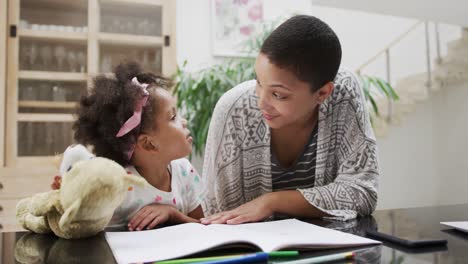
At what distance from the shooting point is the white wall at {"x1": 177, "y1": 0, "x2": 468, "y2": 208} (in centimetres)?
439

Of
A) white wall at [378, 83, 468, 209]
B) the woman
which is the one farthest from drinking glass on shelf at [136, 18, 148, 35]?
white wall at [378, 83, 468, 209]

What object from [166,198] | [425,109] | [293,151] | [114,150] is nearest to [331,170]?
[293,151]

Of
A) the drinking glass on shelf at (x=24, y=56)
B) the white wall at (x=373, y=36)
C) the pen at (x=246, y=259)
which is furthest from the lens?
the white wall at (x=373, y=36)

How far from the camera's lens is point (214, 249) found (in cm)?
55

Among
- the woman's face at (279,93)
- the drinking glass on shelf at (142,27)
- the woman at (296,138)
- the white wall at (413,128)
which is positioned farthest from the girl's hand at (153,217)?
the white wall at (413,128)

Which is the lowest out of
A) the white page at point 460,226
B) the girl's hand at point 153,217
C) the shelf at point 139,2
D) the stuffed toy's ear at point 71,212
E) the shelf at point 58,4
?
the girl's hand at point 153,217

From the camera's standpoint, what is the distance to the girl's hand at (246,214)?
0.79 meters

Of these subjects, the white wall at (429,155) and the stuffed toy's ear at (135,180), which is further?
the white wall at (429,155)

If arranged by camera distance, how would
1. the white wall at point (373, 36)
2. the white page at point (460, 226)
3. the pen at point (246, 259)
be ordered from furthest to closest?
the white wall at point (373, 36) → the white page at point (460, 226) → the pen at point (246, 259)

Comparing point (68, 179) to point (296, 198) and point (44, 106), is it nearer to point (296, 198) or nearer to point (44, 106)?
point (296, 198)

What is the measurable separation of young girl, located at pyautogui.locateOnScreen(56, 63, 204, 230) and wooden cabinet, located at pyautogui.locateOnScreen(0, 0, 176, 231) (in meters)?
1.22

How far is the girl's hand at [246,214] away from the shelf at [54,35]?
6.11 ft

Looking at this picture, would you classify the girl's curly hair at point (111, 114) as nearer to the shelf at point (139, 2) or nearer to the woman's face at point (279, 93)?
the woman's face at point (279, 93)

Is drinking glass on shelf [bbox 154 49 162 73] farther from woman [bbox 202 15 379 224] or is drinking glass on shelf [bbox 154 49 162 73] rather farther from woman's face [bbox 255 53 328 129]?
woman's face [bbox 255 53 328 129]
